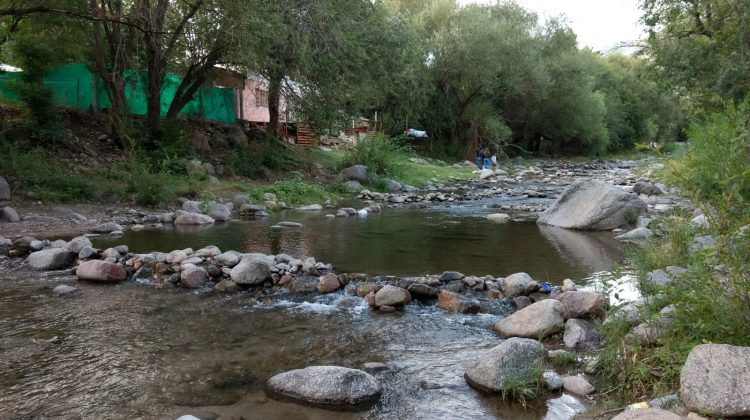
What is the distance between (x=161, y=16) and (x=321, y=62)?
214 inches

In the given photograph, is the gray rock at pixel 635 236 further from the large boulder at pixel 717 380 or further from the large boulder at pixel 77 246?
the large boulder at pixel 77 246

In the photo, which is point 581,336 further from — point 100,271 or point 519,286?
point 100,271

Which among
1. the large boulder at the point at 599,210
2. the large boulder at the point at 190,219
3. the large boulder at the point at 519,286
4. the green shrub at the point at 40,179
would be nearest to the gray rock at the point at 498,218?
the large boulder at the point at 599,210

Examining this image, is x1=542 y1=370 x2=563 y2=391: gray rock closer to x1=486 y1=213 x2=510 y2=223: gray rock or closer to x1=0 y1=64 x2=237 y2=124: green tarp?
x1=486 y1=213 x2=510 y2=223: gray rock

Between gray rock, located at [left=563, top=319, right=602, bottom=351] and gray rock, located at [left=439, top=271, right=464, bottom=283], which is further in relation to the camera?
gray rock, located at [left=439, top=271, right=464, bottom=283]

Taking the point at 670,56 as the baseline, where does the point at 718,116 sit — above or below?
below

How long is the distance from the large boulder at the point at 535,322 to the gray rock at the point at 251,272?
3429mm

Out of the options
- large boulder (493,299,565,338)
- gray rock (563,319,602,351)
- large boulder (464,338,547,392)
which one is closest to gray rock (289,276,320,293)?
large boulder (493,299,565,338)

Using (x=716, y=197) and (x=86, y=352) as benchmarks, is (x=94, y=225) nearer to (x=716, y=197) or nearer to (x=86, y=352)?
(x=86, y=352)

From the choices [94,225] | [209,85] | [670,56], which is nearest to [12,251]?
[94,225]

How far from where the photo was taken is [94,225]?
12234mm

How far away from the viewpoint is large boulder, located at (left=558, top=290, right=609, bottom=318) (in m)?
6.00

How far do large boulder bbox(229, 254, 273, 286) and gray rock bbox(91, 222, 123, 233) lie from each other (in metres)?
5.34

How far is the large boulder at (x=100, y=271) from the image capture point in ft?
26.1
